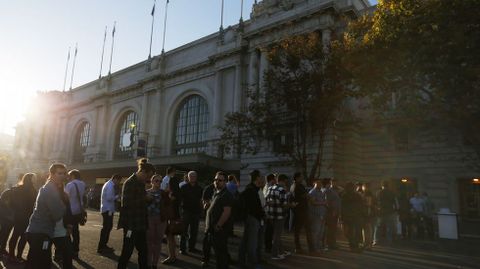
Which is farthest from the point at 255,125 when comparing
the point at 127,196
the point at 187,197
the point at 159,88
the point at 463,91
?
the point at 159,88

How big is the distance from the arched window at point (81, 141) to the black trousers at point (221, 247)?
5129cm

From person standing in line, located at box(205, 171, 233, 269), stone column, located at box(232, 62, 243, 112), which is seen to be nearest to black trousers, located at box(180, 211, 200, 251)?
person standing in line, located at box(205, 171, 233, 269)

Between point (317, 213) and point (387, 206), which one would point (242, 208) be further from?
point (387, 206)

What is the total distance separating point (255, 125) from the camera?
22406mm

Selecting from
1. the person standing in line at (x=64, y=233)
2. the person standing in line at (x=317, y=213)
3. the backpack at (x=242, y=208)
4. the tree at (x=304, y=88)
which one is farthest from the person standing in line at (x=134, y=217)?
the tree at (x=304, y=88)

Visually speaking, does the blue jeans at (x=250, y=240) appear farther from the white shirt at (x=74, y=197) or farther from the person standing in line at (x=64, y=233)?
the white shirt at (x=74, y=197)

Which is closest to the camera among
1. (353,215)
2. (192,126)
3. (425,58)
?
(353,215)

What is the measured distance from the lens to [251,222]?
8414 mm

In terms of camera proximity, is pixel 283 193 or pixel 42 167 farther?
pixel 42 167

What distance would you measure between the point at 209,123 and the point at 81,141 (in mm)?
27659

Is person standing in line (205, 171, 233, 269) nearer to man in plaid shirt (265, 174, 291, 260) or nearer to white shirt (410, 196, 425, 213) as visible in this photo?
man in plaid shirt (265, 174, 291, 260)

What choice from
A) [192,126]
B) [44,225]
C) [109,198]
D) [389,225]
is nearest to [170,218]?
[44,225]

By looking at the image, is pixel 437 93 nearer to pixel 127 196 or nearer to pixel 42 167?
pixel 127 196

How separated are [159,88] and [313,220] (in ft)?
116
